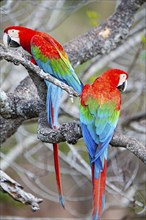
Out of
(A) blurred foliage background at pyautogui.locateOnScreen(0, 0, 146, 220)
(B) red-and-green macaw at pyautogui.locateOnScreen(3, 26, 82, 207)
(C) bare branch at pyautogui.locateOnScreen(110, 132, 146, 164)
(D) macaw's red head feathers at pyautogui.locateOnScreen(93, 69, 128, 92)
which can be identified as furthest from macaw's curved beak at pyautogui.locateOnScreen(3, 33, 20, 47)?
(C) bare branch at pyautogui.locateOnScreen(110, 132, 146, 164)

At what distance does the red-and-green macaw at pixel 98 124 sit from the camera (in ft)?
6.87

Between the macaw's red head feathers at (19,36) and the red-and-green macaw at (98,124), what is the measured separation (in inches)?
18.2

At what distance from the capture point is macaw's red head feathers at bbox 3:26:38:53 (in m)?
2.53

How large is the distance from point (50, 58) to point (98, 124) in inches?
18.4

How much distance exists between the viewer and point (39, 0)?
12.7ft

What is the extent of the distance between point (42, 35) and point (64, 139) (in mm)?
599

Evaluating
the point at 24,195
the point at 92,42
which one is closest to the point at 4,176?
the point at 24,195

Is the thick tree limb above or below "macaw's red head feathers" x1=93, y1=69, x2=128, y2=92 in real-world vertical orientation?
below

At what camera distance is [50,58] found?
97.6 inches

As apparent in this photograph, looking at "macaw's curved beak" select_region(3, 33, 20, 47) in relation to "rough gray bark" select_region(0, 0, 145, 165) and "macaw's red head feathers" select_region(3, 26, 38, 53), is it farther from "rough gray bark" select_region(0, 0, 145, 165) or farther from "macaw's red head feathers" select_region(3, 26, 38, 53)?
"rough gray bark" select_region(0, 0, 145, 165)

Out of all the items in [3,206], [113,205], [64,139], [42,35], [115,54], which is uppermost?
[42,35]

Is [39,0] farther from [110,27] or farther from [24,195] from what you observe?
[24,195]

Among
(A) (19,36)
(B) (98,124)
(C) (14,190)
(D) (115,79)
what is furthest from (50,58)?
(C) (14,190)

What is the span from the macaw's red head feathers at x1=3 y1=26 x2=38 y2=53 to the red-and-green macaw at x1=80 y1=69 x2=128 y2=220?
46 centimetres
